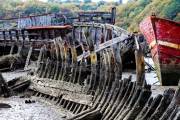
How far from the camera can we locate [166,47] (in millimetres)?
26703

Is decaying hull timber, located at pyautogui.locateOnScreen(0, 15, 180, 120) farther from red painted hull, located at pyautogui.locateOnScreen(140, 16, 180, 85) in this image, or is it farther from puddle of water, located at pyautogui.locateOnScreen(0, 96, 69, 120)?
red painted hull, located at pyautogui.locateOnScreen(140, 16, 180, 85)

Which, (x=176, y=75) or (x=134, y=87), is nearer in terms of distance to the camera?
(x=134, y=87)

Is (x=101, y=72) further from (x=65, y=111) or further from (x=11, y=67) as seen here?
(x=11, y=67)

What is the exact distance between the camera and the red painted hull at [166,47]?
86.3 feet

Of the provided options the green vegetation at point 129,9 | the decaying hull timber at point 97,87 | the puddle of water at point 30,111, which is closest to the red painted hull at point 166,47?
the decaying hull timber at point 97,87

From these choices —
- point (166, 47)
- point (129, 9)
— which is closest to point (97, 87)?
point (166, 47)

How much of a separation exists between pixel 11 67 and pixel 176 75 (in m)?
13.4

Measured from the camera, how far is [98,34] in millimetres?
36500

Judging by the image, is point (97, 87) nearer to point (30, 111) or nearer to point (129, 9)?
point (30, 111)

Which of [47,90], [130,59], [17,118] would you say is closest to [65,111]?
[17,118]

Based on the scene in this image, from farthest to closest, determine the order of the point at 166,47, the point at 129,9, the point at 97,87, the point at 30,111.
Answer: the point at 129,9, the point at 166,47, the point at 30,111, the point at 97,87

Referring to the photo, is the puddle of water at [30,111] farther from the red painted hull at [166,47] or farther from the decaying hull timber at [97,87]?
the red painted hull at [166,47]

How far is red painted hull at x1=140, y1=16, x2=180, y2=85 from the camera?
26.3 m

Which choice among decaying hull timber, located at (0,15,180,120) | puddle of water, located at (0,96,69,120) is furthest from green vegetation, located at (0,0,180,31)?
puddle of water, located at (0,96,69,120)
